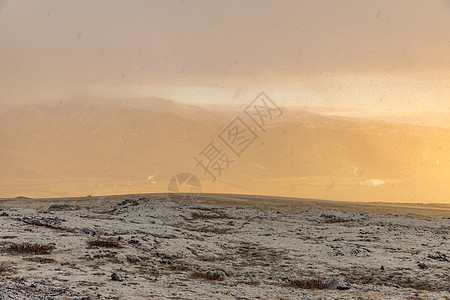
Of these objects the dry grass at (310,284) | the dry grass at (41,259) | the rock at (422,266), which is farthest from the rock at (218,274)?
the rock at (422,266)

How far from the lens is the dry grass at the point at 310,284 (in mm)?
14541

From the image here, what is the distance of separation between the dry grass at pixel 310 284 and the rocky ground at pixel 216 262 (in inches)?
1.3

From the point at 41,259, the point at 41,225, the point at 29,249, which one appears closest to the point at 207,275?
the point at 41,259

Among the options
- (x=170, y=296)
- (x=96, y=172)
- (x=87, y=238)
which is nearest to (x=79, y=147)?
(x=96, y=172)

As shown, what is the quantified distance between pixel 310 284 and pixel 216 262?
502cm

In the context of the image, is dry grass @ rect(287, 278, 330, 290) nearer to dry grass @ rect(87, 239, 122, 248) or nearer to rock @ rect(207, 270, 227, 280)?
rock @ rect(207, 270, 227, 280)

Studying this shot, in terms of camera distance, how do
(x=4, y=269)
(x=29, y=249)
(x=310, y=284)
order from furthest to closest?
(x=29, y=249) < (x=310, y=284) < (x=4, y=269)

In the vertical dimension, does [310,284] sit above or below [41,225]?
below

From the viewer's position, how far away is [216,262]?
18594 millimetres

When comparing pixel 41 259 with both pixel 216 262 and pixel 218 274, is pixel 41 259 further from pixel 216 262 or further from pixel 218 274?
pixel 216 262

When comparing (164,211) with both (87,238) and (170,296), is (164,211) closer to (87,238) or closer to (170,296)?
(87,238)

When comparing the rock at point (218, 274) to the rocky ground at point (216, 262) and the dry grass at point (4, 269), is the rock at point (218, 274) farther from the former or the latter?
the dry grass at point (4, 269)

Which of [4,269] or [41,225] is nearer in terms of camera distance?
[4,269]

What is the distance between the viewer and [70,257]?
16.0m
